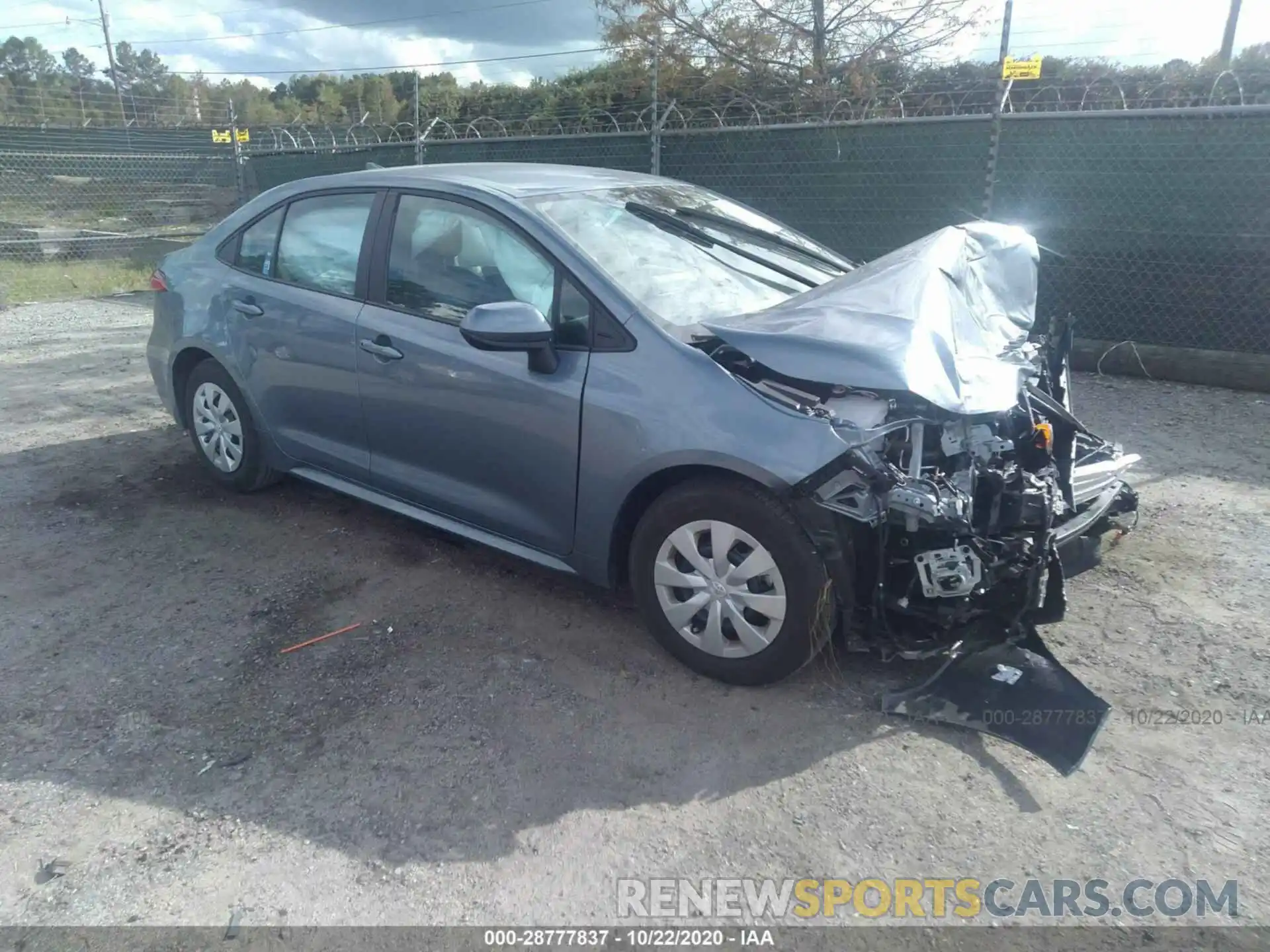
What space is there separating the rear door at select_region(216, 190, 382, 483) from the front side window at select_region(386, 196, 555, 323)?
23 centimetres

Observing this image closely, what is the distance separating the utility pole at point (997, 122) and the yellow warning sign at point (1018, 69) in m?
0.01

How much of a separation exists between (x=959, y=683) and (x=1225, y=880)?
0.96 m

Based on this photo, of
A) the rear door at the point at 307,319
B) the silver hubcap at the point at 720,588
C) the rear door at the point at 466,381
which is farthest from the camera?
the rear door at the point at 307,319

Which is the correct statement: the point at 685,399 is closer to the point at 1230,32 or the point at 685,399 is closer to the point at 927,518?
the point at 927,518

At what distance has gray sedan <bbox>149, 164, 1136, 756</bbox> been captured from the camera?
309cm

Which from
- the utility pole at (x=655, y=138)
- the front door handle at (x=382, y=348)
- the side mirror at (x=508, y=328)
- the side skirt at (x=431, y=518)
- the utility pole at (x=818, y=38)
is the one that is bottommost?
the side skirt at (x=431, y=518)

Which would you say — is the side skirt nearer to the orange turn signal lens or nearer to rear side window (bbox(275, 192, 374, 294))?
rear side window (bbox(275, 192, 374, 294))

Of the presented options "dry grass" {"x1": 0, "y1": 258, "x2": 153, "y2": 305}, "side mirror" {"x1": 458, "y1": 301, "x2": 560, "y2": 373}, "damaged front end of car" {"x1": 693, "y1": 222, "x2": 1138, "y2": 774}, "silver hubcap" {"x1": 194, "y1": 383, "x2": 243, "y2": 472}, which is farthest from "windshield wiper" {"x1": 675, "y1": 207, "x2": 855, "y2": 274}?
"dry grass" {"x1": 0, "y1": 258, "x2": 153, "y2": 305}

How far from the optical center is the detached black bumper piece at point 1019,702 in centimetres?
303

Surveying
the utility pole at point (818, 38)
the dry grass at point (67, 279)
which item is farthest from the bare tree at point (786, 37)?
the dry grass at point (67, 279)

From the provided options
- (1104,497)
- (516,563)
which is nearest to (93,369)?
(516,563)

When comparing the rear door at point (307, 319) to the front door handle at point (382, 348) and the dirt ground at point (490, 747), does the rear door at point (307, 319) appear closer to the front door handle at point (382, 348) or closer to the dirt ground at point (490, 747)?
the front door handle at point (382, 348)

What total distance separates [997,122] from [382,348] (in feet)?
19.4

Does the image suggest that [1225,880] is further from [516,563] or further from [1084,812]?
[516,563]
